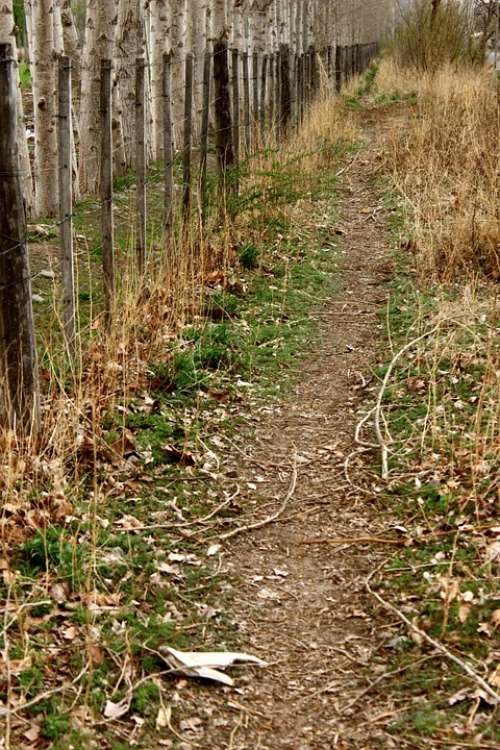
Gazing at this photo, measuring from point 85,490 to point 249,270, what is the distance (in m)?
4.58

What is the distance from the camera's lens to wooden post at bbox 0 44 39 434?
14.4 ft

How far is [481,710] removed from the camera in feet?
11.3

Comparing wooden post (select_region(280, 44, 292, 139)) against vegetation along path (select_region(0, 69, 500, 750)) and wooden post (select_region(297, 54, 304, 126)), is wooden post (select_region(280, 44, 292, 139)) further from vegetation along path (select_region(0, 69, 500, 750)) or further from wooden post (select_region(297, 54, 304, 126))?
vegetation along path (select_region(0, 69, 500, 750))

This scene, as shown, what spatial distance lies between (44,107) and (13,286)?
6.44 metres

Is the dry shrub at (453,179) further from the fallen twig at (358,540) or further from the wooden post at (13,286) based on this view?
the wooden post at (13,286)

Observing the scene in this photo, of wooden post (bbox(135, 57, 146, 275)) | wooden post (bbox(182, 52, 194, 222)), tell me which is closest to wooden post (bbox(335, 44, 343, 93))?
wooden post (bbox(182, 52, 194, 222))

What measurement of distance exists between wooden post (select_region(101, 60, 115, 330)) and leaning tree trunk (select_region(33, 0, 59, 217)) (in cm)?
433

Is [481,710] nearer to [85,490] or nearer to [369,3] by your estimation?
[85,490]

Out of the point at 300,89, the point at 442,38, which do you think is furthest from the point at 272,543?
the point at 442,38

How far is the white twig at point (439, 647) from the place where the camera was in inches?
137

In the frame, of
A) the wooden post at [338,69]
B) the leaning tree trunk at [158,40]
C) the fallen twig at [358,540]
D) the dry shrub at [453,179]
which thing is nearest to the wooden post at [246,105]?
the dry shrub at [453,179]

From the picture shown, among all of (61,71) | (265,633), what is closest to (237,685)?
(265,633)

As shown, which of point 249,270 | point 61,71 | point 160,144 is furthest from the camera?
point 160,144

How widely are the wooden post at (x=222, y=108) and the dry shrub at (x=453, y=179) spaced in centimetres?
199
